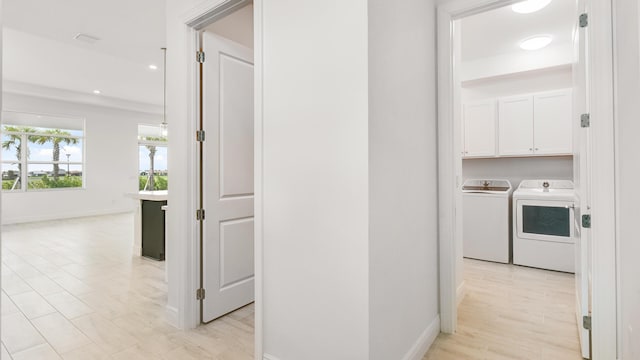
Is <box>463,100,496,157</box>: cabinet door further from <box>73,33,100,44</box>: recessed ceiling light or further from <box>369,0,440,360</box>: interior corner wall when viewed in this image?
<box>73,33,100,44</box>: recessed ceiling light

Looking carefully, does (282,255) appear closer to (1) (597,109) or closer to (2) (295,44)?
(2) (295,44)

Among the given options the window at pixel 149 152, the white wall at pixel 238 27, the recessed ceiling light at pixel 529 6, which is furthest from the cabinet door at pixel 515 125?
the window at pixel 149 152

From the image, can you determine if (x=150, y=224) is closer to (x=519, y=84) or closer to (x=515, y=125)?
(x=515, y=125)

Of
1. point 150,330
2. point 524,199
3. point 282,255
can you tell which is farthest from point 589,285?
point 150,330

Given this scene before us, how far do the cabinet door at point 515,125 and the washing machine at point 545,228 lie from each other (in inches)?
24.4

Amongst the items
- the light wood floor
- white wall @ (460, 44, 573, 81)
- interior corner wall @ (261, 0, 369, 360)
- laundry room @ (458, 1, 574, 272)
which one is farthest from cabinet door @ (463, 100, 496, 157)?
interior corner wall @ (261, 0, 369, 360)

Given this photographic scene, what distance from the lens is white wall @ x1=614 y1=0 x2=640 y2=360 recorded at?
5.14 feet

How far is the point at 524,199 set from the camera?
4.02 meters

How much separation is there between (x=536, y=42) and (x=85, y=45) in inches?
224

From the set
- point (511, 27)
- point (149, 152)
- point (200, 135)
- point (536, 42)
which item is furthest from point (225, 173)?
point (149, 152)

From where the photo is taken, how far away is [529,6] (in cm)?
326

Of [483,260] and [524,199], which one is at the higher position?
[524,199]

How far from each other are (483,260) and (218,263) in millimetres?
3386

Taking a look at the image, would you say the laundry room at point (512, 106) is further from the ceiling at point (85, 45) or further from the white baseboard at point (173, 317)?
the ceiling at point (85, 45)
